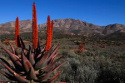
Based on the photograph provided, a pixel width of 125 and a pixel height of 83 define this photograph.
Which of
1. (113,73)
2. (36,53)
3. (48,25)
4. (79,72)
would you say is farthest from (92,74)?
(48,25)

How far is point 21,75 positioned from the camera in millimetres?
2221

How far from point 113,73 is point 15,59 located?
5930mm

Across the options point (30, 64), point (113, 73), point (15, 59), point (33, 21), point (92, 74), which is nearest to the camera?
point (33, 21)

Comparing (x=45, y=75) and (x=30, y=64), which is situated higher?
(x=30, y=64)

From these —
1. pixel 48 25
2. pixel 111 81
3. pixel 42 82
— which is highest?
pixel 48 25

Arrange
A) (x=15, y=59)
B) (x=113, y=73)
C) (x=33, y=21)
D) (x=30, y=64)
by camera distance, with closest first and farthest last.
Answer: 1. (x=33, y=21)
2. (x=30, y=64)
3. (x=15, y=59)
4. (x=113, y=73)

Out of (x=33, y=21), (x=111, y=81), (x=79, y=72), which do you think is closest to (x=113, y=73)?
(x=111, y=81)

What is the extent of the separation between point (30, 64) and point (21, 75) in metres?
0.25

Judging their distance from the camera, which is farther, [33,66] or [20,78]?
[33,66]

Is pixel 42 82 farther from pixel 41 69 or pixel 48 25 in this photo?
pixel 48 25

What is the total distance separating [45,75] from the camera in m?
2.16

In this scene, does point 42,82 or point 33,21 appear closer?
point 33,21

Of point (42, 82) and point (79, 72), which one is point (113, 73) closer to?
point (79, 72)

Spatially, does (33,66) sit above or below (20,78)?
above
